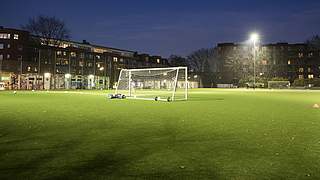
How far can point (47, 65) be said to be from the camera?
80.0m

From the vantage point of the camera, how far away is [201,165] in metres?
5.94

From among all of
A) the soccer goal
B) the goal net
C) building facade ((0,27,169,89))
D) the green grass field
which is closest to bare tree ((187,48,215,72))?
building facade ((0,27,169,89))

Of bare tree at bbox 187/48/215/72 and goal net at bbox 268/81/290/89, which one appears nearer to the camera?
goal net at bbox 268/81/290/89

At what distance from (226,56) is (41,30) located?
6001cm

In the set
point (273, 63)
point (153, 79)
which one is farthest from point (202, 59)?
point (153, 79)

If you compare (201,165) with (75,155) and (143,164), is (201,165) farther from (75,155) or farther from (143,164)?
(75,155)

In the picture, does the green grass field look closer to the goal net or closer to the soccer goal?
the soccer goal

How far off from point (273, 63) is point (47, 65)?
225ft

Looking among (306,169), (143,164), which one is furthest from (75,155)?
(306,169)

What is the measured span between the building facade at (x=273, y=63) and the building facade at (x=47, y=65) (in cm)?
3518

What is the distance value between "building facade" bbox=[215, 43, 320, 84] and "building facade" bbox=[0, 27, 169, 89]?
3518cm

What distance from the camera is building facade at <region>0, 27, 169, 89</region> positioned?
6906 cm

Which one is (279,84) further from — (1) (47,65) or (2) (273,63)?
(1) (47,65)

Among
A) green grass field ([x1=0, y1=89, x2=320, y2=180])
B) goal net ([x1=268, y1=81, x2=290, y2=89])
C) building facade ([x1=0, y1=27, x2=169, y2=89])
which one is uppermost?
building facade ([x1=0, y1=27, x2=169, y2=89])
